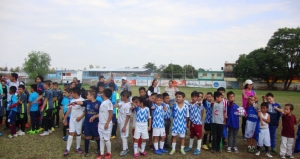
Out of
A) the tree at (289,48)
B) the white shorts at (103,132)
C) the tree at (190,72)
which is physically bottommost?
the white shorts at (103,132)

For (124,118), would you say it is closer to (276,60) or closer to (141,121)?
(141,121)

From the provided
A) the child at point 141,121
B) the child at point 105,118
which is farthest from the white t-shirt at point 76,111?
the child at point 141,121

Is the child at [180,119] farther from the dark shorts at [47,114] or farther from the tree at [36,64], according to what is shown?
the tree at [36,64]

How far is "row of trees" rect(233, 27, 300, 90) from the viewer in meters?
34.7

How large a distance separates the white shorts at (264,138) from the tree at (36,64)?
50952 millimetres

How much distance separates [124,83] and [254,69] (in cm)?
3561

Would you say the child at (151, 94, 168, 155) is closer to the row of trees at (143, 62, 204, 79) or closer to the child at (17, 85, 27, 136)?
the child at (17, 85, 27, 136)

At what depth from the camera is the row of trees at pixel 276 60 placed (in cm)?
3469

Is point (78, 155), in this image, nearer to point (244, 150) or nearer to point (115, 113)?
point (115, 113)

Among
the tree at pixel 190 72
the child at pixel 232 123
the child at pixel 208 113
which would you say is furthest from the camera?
the tree at pixel 190 72

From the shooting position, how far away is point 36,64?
49.1 meters

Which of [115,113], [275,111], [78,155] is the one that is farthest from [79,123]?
[275,111]

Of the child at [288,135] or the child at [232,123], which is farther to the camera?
the child at [232,123]

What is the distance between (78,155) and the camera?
5.00 metres
